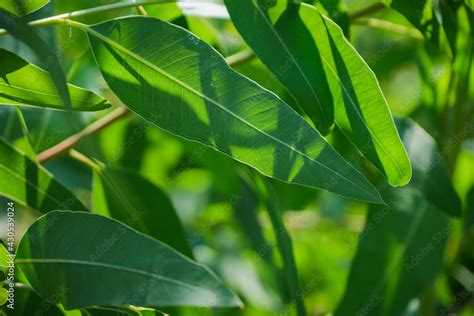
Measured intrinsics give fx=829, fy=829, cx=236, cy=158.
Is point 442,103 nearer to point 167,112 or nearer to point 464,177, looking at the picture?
point 464,177

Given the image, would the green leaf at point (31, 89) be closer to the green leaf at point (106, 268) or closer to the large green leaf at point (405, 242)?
the green leaf at point (106, 268)

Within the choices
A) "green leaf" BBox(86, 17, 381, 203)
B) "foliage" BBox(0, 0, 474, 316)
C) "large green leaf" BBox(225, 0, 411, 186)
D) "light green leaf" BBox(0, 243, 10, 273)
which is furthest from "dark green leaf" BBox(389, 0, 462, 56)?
"light green leaf" BBox(0, 243, 10, 273)

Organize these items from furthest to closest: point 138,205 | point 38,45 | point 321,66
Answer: point 138,205
point 321,66
point 38,45

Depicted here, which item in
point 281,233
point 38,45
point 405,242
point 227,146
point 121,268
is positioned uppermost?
point 38,45

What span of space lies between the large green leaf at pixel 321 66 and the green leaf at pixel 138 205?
0.35m

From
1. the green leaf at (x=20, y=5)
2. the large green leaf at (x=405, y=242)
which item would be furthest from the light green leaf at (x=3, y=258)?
the large green leaf at (x=405, y=242)

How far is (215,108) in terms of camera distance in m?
0.94

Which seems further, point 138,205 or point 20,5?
point 138,205

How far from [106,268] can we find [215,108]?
0.75 feet

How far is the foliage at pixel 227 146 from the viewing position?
93cm

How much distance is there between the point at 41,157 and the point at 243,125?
51 cm

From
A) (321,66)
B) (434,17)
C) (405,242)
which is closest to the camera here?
(321,66)

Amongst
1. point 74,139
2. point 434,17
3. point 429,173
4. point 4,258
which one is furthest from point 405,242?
point 4,258

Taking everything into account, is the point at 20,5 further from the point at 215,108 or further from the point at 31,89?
the point at 215,108
